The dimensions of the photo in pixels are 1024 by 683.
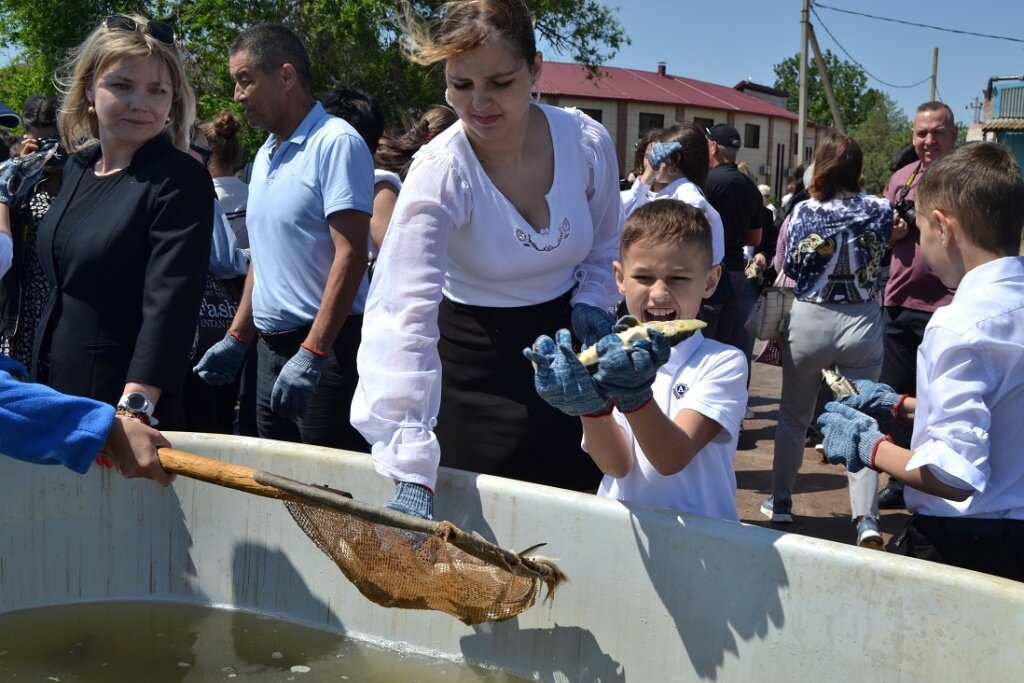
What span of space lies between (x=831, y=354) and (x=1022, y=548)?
255 centimetres

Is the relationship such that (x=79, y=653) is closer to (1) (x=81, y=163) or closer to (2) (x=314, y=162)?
(1) (x=81, y=163)

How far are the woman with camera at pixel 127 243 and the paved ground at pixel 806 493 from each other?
2831 mm

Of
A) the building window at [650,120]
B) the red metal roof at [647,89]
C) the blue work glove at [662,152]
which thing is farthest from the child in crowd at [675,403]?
the building window at [650,120]

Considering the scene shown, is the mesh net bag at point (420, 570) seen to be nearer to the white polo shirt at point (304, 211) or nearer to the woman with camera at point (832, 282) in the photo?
the white polo shirt at point (304, 211)

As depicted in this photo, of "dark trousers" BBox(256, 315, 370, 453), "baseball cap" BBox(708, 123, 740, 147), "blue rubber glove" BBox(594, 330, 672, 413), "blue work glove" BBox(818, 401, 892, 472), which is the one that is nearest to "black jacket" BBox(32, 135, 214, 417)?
"dark trousers" BBox(256, 315, 370, 453)

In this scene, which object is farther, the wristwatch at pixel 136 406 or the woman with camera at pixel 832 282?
the woman with camera at pixel 832 282

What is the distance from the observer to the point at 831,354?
491 cm

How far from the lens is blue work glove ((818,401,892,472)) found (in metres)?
2.46

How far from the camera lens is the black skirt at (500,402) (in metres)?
2.78

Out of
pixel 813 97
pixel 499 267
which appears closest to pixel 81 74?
pixel 499 267

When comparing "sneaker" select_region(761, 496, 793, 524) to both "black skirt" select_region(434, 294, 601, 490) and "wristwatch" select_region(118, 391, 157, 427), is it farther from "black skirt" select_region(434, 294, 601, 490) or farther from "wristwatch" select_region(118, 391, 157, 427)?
"wristwatch" select_region(118, 391, 157, 427)

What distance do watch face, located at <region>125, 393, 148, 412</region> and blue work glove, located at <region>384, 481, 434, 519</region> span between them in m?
0.73

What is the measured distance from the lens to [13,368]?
105 inches

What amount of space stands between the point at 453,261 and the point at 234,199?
10.5 feet
